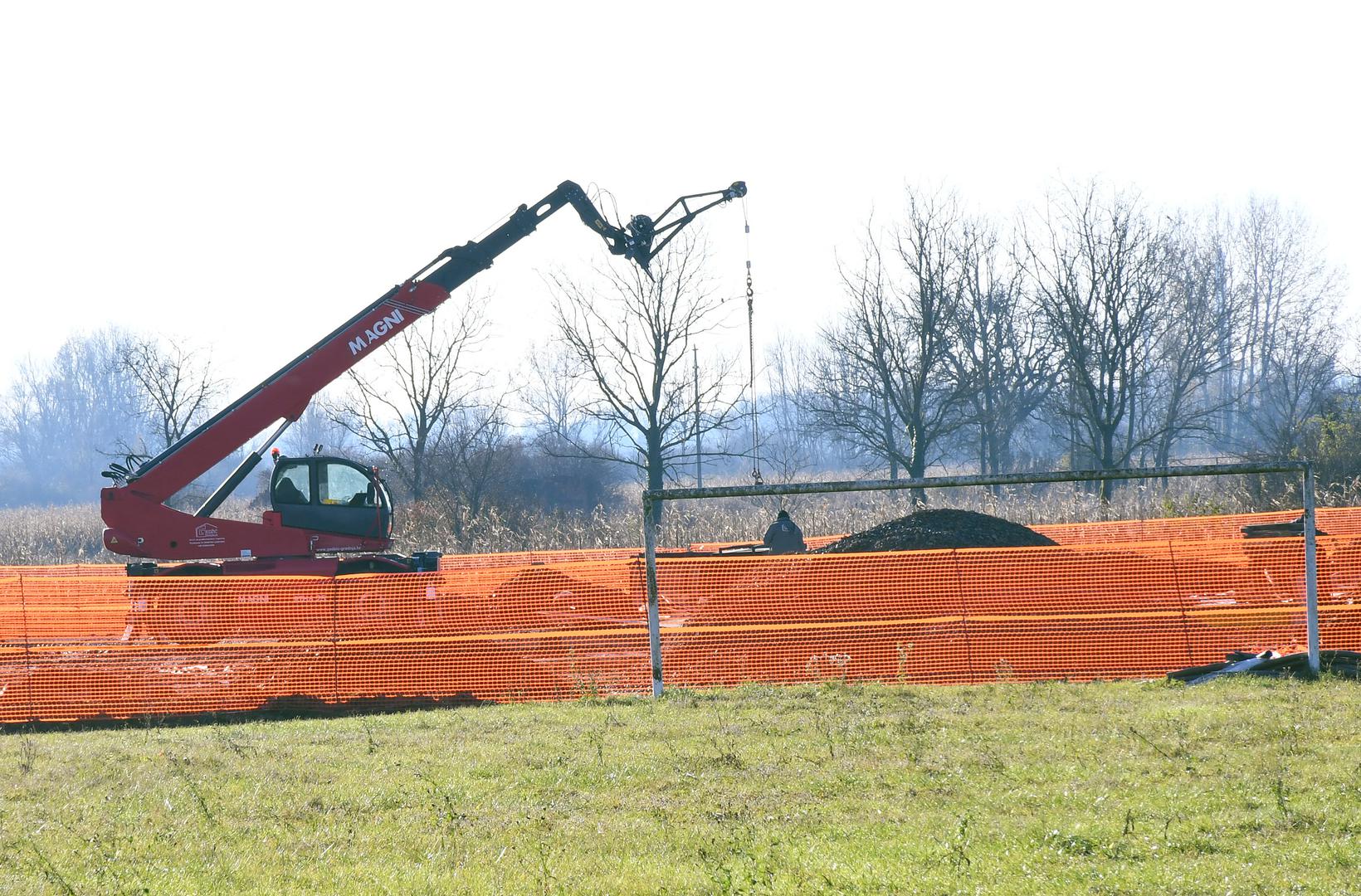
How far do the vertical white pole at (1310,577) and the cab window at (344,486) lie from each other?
40.7 ft

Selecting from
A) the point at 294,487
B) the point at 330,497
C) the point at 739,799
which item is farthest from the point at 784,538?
the point at 739,799

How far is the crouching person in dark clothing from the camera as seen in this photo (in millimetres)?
16531

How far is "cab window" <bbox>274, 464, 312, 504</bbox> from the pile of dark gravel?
7.64 m

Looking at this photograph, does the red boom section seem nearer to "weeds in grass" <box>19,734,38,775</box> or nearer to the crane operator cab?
the crane operator cab

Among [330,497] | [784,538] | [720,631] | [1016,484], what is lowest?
[720,631]

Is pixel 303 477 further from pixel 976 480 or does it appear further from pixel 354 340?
pixel 976 480

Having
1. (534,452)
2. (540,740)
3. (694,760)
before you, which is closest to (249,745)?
(540,740)

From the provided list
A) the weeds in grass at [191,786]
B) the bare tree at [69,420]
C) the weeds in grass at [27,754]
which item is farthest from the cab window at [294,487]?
the bare tree at [69,420]

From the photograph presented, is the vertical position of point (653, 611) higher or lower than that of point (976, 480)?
lower

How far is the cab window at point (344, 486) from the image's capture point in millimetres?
17000

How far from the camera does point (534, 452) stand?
60844mm

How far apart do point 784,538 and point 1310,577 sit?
7872mm

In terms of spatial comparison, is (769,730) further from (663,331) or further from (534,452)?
(534,452)

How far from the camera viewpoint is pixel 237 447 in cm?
1659
